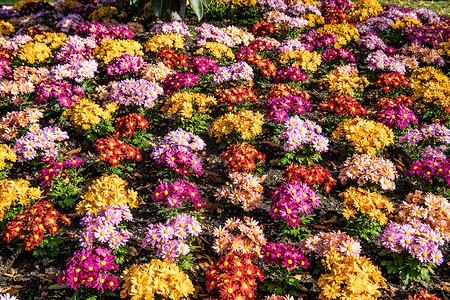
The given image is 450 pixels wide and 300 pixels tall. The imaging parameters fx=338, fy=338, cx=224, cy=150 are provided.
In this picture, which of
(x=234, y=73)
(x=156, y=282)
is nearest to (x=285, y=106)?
(x=234, y=73)

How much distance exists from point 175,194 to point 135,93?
1859 mm

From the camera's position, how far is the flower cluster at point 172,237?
2998mm

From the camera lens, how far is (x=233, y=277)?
2.80m

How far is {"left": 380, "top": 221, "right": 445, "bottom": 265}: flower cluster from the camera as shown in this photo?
10.2ft

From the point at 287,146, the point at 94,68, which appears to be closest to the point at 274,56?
the point at 287,146

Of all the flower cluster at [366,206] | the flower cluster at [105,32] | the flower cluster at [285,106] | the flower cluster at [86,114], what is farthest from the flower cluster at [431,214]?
the flower cluster at [105,32]

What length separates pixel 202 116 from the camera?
4.69 m

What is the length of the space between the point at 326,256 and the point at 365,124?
2.07 meters

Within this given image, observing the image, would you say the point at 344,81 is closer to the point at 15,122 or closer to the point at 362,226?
the point at 362,226

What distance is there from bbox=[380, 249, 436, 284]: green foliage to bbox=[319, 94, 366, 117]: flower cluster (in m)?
2.12

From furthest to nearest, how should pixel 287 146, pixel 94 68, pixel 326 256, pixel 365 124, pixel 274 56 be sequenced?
1. pixel 274 56
2. pixel 94 68
3. pixel 365 124
4. pixel 287 146
5. pixel 326 256

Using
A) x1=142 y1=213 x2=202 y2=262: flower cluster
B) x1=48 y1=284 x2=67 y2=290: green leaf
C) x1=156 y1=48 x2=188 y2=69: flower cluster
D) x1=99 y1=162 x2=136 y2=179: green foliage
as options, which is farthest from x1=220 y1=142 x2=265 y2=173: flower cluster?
x1=156 y1=48 x2=188 y2=69: flower cluster

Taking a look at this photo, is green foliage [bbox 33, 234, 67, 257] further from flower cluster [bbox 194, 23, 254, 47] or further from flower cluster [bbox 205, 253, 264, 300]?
flower cluster [bbox 194, 23, 254, 47]

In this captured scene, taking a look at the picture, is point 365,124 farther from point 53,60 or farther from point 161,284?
point 53,60
